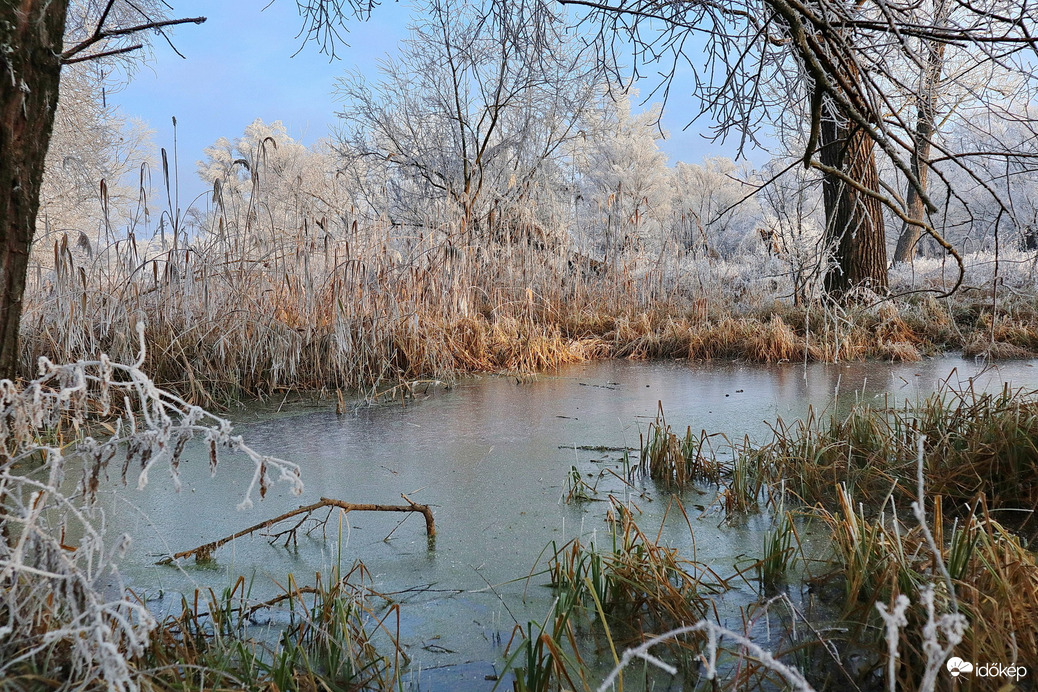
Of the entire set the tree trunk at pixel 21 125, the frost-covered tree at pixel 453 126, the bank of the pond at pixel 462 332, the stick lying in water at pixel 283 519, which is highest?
A: the frost-covered tree at pixel 453 126

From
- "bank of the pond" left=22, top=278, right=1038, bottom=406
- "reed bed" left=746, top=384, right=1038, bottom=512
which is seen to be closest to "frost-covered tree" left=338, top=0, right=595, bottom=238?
"bank of the pond" left=22, top=278, right=1038, bottom=406

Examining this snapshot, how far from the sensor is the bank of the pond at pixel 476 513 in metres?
1.42

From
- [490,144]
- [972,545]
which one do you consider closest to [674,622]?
[972,545]

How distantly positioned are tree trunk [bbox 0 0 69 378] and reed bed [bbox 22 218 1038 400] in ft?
7.20

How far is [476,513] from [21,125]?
1.36 meters

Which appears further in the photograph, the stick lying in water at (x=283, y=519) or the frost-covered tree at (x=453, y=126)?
the frost-covered tree at (x=453, y=126)

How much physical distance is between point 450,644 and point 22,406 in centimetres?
80

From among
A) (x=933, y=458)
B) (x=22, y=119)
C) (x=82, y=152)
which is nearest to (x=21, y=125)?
(x=22, y=119)

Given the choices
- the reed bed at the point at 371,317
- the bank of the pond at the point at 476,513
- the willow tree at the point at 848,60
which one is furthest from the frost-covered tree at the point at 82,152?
the willow tree at the point at 848,60

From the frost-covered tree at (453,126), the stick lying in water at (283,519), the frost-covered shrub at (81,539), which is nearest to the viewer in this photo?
the frost-covered shrub at (81,539)

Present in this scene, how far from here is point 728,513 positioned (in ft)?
6.34

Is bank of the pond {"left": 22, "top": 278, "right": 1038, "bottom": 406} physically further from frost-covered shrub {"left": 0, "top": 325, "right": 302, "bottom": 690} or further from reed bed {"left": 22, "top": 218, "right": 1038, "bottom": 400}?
frost-covered shrub {"left": 0, "top": 325, "right": 302, "bottom": 690}

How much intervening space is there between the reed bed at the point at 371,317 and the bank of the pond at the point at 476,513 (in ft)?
1.48

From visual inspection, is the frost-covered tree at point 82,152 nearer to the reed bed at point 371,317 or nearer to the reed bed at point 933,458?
the reed bed at point 371,317
